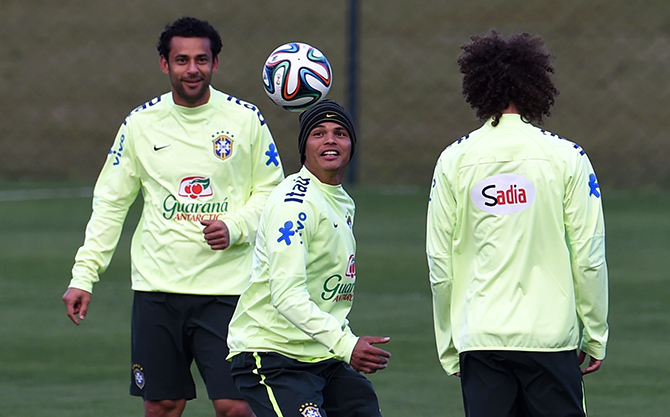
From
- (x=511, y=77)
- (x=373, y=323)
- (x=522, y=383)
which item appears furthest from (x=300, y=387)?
(x=373, y=323)

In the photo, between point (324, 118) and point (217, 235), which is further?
point (217, 235)

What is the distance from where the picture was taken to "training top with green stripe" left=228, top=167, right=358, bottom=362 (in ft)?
15.4

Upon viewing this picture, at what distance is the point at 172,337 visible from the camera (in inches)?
242

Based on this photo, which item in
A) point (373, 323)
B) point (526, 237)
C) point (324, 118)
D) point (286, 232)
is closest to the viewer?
point (526, 237)

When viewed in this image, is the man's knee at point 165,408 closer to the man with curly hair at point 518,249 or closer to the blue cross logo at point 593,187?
the man with curly hair at point 518,249

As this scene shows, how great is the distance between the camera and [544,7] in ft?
94.0

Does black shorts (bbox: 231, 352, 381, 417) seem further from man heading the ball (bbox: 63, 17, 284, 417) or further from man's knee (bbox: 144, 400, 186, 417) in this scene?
man's knee (bbox: 144, 400, 186, 417)

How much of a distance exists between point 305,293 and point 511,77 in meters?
1.11

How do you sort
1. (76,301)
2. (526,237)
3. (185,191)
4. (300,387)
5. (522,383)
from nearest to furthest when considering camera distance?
(526,237), (522,383), (300,387), (76,301), (185,191)

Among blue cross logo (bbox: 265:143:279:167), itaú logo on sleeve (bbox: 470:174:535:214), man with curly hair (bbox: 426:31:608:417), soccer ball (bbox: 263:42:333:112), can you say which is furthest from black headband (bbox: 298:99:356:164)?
blue cross logo (bbox: 265:143:279:167)

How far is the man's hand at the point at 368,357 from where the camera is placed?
4523 mm

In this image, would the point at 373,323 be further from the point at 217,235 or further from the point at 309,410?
the point at 309,410

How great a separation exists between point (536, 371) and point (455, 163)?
31.8 inches

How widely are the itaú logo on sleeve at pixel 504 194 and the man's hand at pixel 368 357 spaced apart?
0.61 meters
